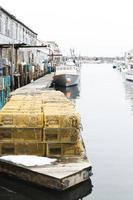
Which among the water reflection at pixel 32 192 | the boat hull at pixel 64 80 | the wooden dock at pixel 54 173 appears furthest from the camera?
the boat hull at pixel 64 80

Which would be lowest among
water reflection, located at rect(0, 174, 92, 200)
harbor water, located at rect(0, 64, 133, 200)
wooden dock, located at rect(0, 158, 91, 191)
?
harbor water, located at rect(0, 64, 133, 200)

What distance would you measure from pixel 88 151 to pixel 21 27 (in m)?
39.1

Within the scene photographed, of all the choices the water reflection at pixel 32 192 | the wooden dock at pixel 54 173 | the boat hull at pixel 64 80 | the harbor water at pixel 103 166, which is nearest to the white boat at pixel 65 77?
the boat hull at pixel 64 80

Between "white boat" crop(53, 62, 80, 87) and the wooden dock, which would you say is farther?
"white boat" crop(53, 62, 80, 87)

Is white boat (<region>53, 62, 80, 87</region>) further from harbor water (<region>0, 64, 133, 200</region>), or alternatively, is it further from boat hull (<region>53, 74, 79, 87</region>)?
harbor water (<region>0, 64, 133, 200</region>)

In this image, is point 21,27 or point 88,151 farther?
point 21,27

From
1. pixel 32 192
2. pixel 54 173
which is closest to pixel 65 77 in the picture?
pixel 32 192

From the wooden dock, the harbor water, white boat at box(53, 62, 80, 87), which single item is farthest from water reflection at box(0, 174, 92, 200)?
white boat at box(53, 62, 80, 87)

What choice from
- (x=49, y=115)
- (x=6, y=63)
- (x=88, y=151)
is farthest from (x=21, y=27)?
(x=49, y=115)

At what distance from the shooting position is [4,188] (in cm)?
1562

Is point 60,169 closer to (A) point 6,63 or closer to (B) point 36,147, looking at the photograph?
(B) point 36,147

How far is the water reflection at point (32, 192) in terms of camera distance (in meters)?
14.8

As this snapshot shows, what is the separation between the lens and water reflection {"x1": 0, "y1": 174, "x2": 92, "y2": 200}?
14844mm

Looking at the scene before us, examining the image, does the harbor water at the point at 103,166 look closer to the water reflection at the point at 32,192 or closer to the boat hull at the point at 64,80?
the water reflection at the point at 32,192
